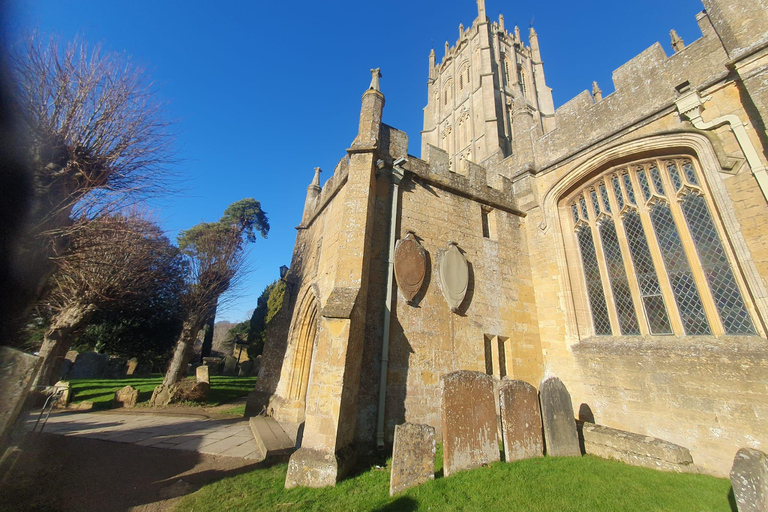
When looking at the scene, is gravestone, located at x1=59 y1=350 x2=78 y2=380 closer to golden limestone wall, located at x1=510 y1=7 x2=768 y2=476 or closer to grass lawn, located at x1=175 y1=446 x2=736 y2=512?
grass lawn, located at x1=175 y1=446 x2=736 y2=512

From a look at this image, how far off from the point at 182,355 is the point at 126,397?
2061 mm

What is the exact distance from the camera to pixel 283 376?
823 centimetres

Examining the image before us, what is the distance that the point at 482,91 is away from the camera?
23484 millimetres

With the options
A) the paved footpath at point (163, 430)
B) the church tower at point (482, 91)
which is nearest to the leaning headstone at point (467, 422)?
the paved footpath at point (163, 430)

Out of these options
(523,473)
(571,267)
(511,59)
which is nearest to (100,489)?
(523,473)

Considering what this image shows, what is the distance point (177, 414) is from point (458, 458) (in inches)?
375

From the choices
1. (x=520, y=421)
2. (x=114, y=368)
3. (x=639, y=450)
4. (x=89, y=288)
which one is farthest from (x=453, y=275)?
(x=114, y=368)

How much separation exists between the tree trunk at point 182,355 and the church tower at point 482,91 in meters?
18.7

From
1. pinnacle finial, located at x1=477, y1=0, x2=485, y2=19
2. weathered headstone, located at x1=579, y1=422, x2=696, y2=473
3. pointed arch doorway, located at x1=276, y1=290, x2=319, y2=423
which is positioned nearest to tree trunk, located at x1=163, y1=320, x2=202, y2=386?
pointed arch doorway, located at x1=276, y1=290, x2=319, y2=423

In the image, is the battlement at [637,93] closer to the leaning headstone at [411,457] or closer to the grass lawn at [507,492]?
the grass lawn at [507,492]

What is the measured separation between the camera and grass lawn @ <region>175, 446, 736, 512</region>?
352cm

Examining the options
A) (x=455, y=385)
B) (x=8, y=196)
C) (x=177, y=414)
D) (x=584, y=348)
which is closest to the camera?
(x=8, y=196)

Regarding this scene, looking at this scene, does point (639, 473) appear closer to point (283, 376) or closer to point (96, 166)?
point (283, 376)

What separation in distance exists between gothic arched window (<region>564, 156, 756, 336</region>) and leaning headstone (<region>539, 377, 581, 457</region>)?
2.69m
